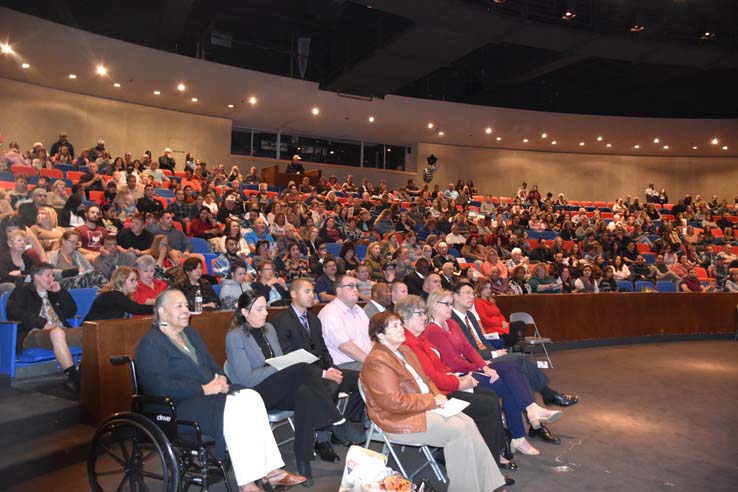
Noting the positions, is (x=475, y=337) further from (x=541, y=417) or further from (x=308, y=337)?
(x=308, y=337)

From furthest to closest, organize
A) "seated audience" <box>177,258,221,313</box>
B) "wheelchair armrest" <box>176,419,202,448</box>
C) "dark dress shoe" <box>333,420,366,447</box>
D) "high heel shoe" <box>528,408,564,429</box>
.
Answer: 1. "seated audience" <box>177,258,221,313</box>
2. "high heel shoe" <box>528,408,564,429</box>
3. "dark dress shoe" <box>333,420,366,447</box>
4. "wheelchair armrest" <box>176,419,202,448</box>

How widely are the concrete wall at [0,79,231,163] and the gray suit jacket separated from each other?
1306 cm

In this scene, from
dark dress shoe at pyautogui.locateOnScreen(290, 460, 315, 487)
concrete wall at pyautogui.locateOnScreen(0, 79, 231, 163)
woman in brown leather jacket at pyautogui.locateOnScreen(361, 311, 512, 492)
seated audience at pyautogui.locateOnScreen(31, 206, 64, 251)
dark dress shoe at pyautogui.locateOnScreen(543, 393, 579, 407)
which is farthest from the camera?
concrete wall at pyautogui.locateOnScreen(0, 79, 231, 163)

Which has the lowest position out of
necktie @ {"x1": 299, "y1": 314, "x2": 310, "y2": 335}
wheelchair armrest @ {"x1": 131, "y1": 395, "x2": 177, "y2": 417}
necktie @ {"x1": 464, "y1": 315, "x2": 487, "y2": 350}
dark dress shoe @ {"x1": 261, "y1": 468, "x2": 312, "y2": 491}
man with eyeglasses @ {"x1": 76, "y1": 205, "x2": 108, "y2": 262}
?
dark dress shoe @ {"x1": 261, "y1": 468, "x2": 312, "y2": 491}

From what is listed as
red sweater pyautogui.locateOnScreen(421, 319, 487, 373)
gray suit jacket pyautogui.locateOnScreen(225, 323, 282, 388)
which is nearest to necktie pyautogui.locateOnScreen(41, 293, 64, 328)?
gray suit jacket pyautogui.locateOnScreen(225, 323, 282, 388)

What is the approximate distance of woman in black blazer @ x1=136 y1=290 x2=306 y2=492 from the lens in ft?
10.6

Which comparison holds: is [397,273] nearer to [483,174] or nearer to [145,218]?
[145,218]

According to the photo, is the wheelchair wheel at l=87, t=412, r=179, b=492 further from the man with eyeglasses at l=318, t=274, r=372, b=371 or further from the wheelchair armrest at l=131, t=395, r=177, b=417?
the man with eyeglasses at l=318, t=274, r=372, b=371

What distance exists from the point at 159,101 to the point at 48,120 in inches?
104

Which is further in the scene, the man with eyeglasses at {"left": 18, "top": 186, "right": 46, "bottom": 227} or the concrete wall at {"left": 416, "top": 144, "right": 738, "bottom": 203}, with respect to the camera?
the concrete wall at {"left": 416, "top": 144, "right": 738, "bottom": 203}

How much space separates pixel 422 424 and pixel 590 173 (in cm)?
2093

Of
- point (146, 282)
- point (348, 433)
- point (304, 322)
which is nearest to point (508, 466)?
point (348, 433)

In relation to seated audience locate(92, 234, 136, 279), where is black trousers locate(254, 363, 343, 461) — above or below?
below

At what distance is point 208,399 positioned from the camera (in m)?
3.29
